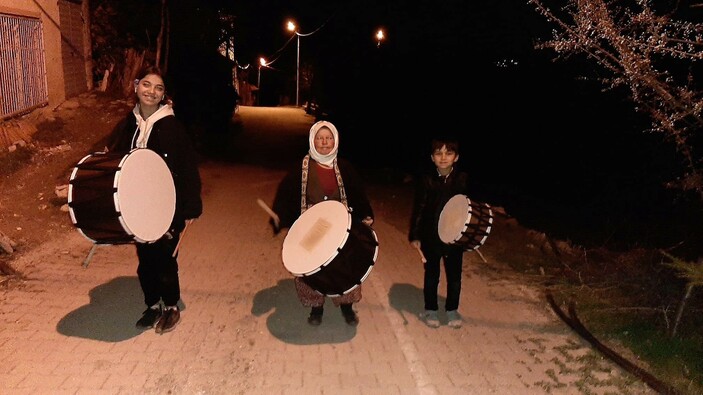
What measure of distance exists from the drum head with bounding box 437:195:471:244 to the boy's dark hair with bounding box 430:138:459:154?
40cm

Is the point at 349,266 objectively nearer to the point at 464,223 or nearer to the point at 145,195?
the point at 464,223

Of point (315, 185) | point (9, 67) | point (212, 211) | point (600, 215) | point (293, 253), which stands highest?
point (9, 67)

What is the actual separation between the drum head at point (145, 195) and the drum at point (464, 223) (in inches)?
86.2

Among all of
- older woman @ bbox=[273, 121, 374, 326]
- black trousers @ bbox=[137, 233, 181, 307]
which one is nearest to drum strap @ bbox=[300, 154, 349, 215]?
older woman @ bbox=[273, 121, 374, 326]

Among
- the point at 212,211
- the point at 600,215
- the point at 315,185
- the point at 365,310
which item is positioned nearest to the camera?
the point at 315,185

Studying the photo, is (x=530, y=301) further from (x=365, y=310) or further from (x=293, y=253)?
(x=293, y=253)

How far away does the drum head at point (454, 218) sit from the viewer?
170 inches

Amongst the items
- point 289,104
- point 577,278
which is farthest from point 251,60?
point 577,278

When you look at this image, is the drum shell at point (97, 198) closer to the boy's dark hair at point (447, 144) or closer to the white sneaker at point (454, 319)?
the boy's dark hair at point (447, 144)

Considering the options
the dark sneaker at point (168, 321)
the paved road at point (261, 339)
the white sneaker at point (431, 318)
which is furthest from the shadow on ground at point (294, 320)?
the dark sneaker at point (168, 321)

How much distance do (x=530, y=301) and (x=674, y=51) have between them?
8.87 feet

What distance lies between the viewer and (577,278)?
6.17 meters

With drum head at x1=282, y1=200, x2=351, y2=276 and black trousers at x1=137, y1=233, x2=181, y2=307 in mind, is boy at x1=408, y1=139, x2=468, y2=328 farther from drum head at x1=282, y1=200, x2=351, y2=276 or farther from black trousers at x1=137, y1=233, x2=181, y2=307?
black trousers at x1=137, y1=233, x2=181, y2=307

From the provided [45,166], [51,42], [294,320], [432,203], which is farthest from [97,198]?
[51,42]
